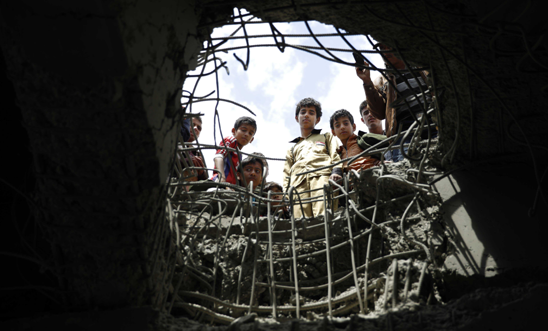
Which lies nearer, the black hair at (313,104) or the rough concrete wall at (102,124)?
the rough concrete wall at (102,124)

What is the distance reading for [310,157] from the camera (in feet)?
10.6

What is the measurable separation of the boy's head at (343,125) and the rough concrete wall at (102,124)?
2.22m

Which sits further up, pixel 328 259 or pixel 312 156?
pixel 312 156

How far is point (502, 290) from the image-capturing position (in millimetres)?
1189

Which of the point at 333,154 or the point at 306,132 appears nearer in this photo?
the point at 333,154

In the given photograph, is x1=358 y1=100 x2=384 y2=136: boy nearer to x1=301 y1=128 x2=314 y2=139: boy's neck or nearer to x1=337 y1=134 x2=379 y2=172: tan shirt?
x1=337 y1=134 x2=379 y2=172: tan shirt

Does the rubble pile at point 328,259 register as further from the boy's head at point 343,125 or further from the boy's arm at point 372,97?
the boy's head at point 343,125

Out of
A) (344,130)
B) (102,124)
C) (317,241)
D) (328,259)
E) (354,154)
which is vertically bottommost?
(328,259)

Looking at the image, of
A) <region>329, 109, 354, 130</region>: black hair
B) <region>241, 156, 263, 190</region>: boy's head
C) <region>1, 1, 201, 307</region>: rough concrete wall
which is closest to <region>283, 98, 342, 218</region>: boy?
<region>329, 109, 354, 130</region>: black hair

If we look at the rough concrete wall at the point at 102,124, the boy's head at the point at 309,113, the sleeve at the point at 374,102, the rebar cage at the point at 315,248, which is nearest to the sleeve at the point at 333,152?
the boy's head at the point at 309,113

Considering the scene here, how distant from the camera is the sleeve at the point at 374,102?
2.90 metres

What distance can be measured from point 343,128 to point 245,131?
871mm

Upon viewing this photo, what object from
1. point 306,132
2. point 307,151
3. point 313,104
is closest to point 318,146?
point 307,151

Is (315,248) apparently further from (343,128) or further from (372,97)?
(343,128)
